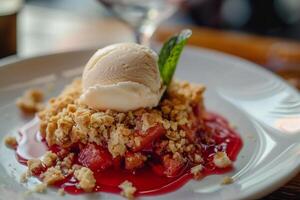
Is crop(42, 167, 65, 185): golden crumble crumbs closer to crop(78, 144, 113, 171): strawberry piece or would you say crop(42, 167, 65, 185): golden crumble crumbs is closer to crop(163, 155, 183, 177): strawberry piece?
crop(78, 144, 113, 171): strawberry piece

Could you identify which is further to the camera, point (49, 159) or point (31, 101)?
point (31, 101)

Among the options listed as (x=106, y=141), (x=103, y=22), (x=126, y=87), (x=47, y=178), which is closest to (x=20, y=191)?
(x=47, y=178)

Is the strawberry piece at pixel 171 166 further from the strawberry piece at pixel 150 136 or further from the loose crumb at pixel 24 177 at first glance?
the loose crumb at pixel 24 177

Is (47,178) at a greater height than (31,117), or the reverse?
(31,117)

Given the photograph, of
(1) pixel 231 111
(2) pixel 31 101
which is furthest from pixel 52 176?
(1) pixel 231 111

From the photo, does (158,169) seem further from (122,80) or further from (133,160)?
(122,80)

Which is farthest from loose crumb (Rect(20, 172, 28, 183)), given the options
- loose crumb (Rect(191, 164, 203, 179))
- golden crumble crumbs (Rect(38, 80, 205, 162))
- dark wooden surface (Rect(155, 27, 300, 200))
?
dark wooden surface (Rect(155, 27, 300, 200))

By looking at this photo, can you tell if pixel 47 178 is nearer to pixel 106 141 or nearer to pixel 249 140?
pixel 106 141
